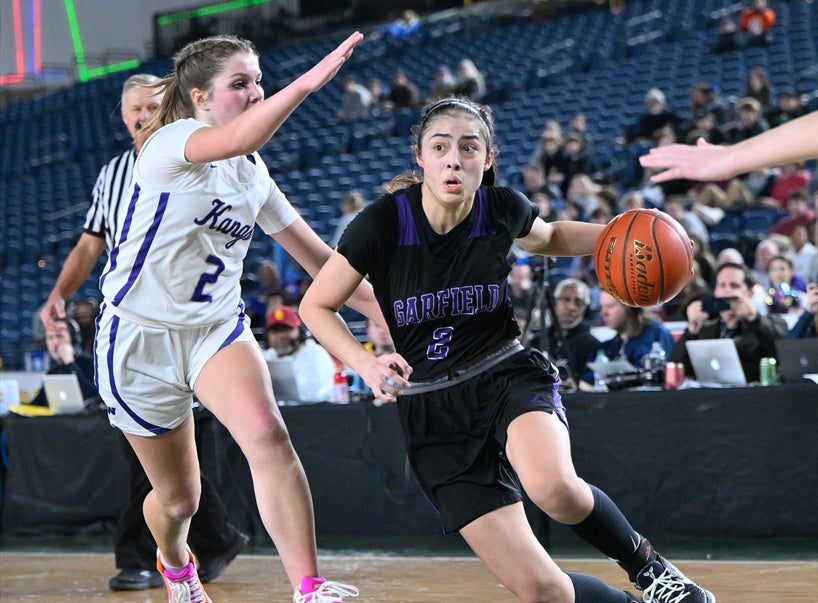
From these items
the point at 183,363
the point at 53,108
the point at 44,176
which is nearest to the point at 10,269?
the point at 44,176

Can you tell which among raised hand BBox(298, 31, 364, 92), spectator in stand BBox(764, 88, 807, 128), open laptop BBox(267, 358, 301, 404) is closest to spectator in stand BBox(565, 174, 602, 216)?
spectator in stand BBox(764, 88, 807, 128)

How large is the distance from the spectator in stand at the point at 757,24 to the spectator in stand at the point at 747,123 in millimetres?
4313

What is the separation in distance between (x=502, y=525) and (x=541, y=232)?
929mm

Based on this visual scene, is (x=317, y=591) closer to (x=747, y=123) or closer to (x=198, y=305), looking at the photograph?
(x=198, y=305)

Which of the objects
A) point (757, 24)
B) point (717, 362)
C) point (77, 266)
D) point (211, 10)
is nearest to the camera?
point (77, 266)

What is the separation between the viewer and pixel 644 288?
365 cm

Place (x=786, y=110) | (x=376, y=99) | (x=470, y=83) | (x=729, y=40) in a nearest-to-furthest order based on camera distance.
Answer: (x=786, y=110)
(x=729, y=40)
(x=470, y=83)
(x=376, y=99)

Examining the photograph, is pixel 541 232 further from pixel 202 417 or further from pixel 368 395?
pixel 202 417

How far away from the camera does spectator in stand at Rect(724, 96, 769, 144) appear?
413 inches

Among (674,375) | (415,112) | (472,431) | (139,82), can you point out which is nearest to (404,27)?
(415,112)

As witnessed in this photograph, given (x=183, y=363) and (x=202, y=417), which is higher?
(x=183, y=363)

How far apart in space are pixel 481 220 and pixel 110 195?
1806mm

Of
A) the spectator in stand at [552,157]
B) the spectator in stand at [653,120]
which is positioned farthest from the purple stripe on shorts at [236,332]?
the spectator in stand at [653,120]

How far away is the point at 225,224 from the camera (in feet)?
12.4
